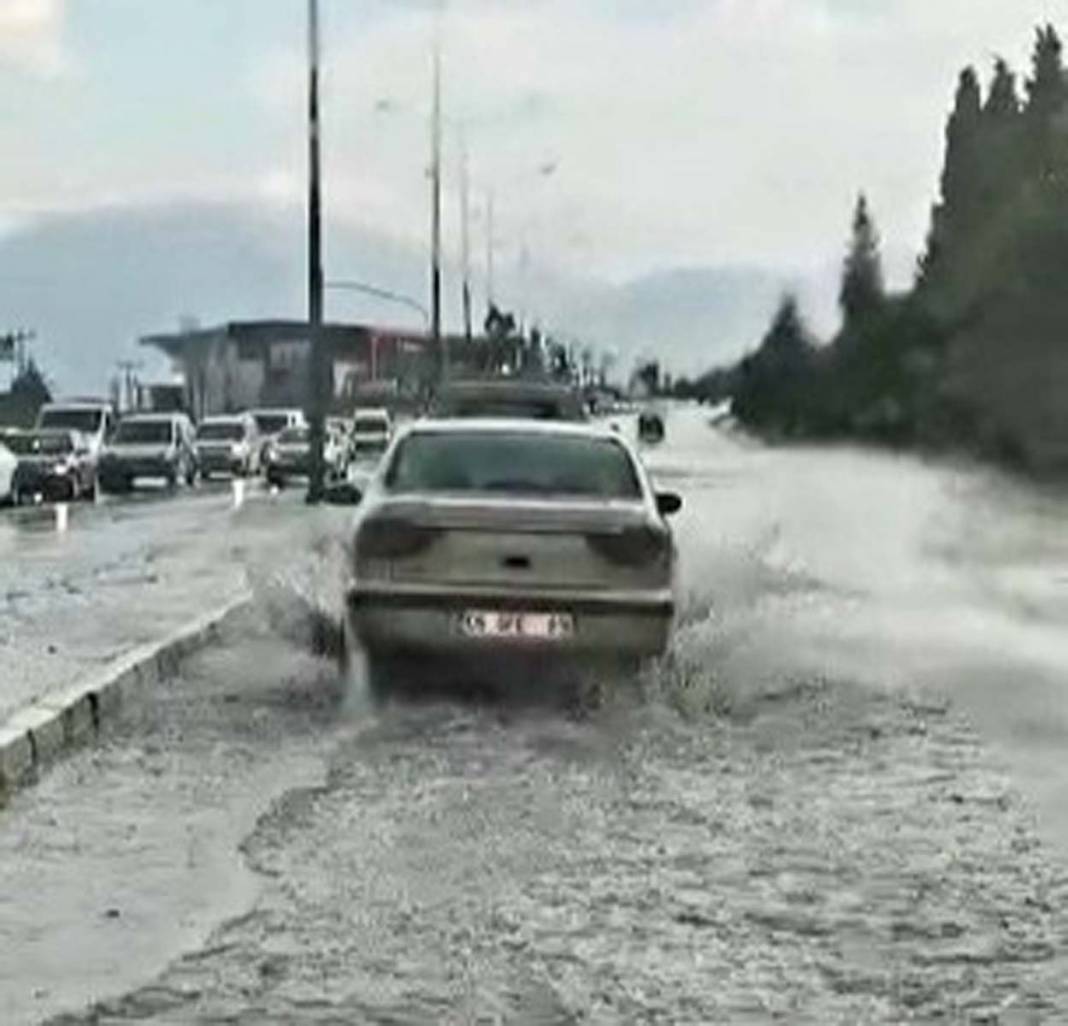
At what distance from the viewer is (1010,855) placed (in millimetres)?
10062

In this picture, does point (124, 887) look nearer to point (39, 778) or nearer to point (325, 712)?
point (39, 778)

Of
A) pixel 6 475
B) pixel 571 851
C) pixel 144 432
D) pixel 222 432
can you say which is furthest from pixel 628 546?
pixel 222 432

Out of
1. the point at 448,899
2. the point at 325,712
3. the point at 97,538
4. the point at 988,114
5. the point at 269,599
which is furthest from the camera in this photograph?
the point at 988,114

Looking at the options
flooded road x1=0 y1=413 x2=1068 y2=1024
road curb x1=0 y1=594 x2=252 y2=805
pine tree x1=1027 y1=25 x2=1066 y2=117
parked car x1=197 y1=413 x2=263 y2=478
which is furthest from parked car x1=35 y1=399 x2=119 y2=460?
road curb x1=0 y1=594 x2=252 y2=805

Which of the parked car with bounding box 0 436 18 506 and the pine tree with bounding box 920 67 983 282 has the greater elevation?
the pine tree with bounding box 920 67 983 282

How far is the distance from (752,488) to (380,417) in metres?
25.4

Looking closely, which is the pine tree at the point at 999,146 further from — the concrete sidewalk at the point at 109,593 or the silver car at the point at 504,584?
the silver car at the point at 504,584

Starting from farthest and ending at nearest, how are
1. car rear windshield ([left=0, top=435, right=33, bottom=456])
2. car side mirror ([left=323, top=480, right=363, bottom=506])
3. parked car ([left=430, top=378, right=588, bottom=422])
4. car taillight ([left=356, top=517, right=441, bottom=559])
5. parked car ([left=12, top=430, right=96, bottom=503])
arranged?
1. car rear windshield ([left=0, top=435, right=33, bottom=456])
2. parked car ([left=12, top=430, right=96, bottom=503])
3. parked car ([left=430, top=378, right=588, bottom=422])
4. car side mirror ([left=323, top=480, right=363, bottom=506])
5. car taillight ([left=356, top=517, right=441, bottom=559])

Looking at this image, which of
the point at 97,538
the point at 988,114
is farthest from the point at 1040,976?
the point at 988,114

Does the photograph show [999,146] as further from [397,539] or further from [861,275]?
[397,539]

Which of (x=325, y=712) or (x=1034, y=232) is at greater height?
(x=1034, y=232)

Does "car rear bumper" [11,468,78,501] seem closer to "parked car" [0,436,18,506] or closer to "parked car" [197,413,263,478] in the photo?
"parked car" [0,436,18,506]

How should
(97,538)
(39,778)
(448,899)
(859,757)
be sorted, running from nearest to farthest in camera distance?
1. (448,899)
2. (39,778)
3. (859,757)
4. (97,538)

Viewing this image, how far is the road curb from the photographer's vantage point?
11.7 m
